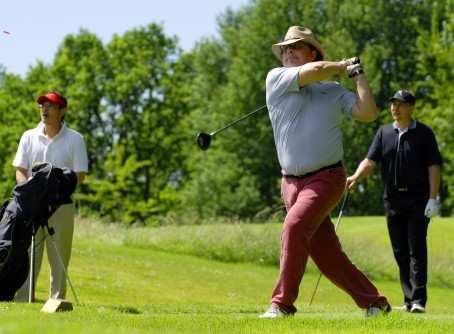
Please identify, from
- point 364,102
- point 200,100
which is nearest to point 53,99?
point 364,102

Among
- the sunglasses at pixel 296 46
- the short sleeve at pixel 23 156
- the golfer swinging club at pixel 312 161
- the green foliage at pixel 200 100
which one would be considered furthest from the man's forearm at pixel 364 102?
the green foliage at pixel 200 100

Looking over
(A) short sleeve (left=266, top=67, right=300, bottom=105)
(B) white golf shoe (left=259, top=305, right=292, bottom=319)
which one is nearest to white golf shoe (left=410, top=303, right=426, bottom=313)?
(B) white golf shoe (left=259, top=305, right=292, bottom=319)

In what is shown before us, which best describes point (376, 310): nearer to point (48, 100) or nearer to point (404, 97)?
point (404, 97)

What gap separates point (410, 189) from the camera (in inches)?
421

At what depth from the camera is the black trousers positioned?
1065cm

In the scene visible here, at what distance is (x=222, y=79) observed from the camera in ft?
187

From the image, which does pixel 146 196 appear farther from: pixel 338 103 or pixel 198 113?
pixel 338 103

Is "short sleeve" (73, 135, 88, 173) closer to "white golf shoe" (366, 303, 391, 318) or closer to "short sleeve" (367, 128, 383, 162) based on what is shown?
"short sleeve" (367, 128, 383, 162)

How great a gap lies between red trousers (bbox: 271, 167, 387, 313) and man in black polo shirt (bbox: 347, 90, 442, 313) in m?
2.40

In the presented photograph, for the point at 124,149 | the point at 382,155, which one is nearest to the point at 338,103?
the point at 382,155

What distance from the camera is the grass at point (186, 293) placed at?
7309 mm

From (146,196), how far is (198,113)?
5870mm

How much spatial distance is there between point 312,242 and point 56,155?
3.31m

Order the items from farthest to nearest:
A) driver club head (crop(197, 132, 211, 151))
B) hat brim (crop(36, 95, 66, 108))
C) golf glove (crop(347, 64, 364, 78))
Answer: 1. hat brim (crop(36, 95, 66, 108))
2. driver club head (crop(197, 132, 211, 151))
3. golf glove (crop(347, 64, 364, 78))
